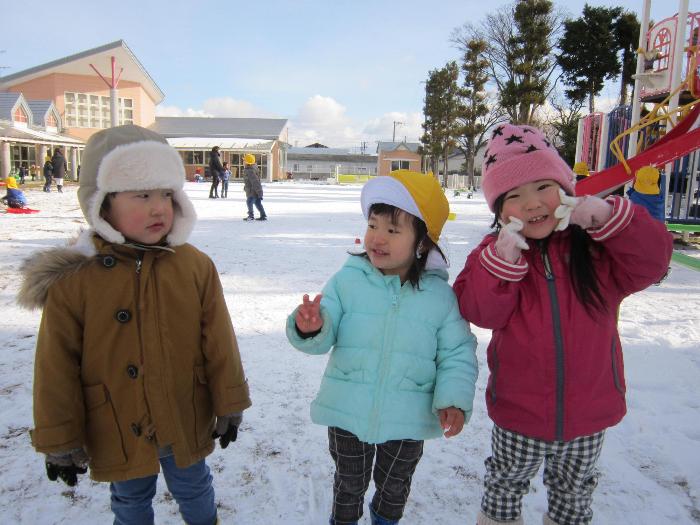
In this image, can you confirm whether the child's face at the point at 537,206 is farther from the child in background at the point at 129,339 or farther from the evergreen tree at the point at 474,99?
the evergreen tree at the point at 474,99

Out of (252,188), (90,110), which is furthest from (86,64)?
(252,188)

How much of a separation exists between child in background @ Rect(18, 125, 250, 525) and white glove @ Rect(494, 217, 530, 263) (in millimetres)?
984

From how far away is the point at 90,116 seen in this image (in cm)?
3256

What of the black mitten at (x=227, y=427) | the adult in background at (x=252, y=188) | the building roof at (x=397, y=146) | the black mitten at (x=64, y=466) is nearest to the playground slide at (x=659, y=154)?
the black mitten at (x=227, y=427)

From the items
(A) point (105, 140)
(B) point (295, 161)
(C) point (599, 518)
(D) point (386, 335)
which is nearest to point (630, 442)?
(C) point (599, 518)

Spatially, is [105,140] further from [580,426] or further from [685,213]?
[685,213]

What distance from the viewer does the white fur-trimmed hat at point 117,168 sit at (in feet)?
5.01

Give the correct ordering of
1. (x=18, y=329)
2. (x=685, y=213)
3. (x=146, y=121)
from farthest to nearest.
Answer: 1. (x=146, y=121)
2. (x=685, y=213)
3. (x=18, y=329)

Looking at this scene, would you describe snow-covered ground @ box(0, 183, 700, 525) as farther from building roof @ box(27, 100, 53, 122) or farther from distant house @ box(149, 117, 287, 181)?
distant house @ box(149, 117, 287, 181)

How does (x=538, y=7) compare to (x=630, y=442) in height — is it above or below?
above

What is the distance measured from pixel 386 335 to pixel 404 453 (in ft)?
1.47

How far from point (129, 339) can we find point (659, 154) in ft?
15.6

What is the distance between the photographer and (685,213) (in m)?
8.00

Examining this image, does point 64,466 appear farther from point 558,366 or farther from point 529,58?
point 529,58
